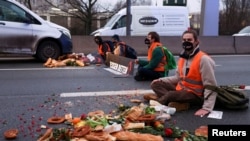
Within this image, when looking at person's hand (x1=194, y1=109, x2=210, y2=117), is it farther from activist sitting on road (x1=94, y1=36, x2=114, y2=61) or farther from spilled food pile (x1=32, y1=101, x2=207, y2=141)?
activist sitting on road (x1=94, y1=36, x2=114, y2=61)

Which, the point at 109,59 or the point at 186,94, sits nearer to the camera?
the point at 186,94

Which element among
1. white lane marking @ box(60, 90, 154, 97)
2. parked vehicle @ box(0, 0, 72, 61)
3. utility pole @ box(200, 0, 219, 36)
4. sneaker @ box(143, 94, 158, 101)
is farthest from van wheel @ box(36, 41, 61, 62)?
utility pole @ box(200, 0, 219, 36)

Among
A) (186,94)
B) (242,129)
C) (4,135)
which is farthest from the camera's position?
(186,94)

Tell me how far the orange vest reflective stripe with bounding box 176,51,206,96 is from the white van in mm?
13658

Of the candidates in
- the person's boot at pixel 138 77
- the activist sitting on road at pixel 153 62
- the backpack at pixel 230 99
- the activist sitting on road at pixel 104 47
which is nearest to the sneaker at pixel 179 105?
the backpack at pixel 230 99

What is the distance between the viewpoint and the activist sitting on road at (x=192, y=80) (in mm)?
5784

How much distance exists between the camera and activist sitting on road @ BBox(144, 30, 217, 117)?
5784 millimetres

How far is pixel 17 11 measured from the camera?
39.2 feet

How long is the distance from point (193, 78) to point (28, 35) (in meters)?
7.39

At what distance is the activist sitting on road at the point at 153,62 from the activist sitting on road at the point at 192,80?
1925mm

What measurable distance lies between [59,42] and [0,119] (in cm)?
706

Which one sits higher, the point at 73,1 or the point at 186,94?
the point at 73,1

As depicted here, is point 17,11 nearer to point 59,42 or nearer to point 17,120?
point 59,42

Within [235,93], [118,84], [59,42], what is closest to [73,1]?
[59,42]
